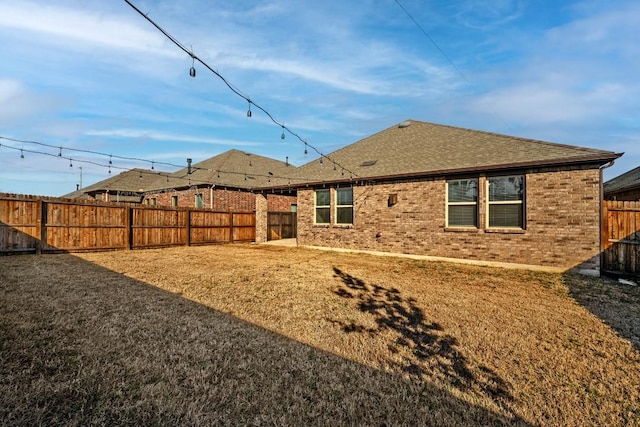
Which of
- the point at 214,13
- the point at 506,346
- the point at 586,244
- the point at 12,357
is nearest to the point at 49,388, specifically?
the point at 12,357

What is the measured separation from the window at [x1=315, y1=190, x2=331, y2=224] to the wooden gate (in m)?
4.31

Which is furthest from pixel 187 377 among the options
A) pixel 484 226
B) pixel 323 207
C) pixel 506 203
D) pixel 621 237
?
pixel 323 207

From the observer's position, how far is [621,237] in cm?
755

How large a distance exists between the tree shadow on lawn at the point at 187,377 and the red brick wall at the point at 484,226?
6382 millimetres

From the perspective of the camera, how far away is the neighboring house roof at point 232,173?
19.5 m

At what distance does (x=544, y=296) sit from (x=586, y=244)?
3709 mm

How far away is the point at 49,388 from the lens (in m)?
2.48

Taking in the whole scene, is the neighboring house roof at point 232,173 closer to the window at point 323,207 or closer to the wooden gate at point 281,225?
the wooden gate at point 281,225

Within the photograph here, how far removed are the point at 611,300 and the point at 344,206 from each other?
8800 millimetres

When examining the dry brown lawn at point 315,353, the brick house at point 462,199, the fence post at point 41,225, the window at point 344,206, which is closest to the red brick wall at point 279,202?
the brick house at point 462,199

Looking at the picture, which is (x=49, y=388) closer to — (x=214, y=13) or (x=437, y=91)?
(x=214, y=13)

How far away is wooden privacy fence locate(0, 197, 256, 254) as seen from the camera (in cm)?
999

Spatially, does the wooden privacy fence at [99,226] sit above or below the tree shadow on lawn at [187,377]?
above

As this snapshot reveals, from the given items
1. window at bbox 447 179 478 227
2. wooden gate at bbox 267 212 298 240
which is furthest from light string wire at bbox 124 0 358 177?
wooden gate at bbox 267 212 298 240
